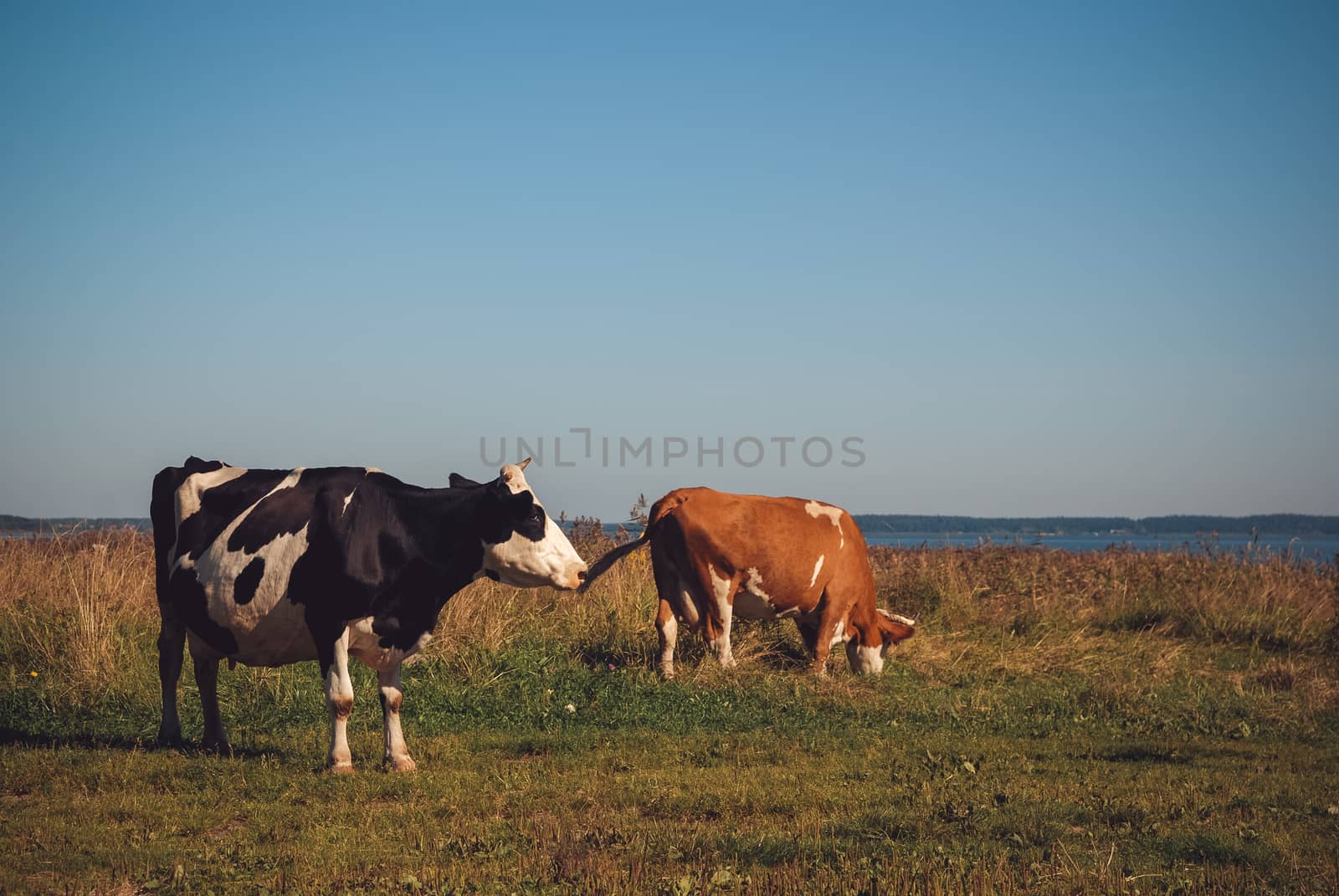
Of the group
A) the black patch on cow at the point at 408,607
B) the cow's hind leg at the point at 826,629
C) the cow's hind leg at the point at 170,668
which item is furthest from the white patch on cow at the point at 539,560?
the cow's hind leg at the point at 826,629

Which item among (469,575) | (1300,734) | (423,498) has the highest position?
(423,498)

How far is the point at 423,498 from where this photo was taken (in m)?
8.26

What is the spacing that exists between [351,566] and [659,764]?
272cm

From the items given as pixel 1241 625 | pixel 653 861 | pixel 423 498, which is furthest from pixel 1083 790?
pixel 1241 625

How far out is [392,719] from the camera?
8.15 m

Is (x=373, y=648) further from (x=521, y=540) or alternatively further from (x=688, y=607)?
(x=688, y=607)

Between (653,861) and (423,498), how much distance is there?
340 centimetres

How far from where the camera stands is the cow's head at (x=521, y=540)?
805 cm

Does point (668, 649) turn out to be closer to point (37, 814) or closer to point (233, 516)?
point (233, 516)

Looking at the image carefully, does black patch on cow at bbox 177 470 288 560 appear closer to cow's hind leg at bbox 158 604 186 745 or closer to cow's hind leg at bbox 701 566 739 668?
cow's hind leg at bbox 158 604 186 745

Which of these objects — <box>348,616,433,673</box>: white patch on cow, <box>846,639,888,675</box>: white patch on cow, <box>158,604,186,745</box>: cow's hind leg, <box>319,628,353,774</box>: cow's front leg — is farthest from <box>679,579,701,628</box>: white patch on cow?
<box>158,604,186,745</box>: cow's hind leg

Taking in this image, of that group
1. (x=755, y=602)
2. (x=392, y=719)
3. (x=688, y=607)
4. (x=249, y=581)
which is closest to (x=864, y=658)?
(x=755, y=602)

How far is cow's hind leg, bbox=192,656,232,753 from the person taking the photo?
8.70 meters

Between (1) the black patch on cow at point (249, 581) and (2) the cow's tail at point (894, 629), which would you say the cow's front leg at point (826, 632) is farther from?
(1) the black patch on cow at point (249, 581)
